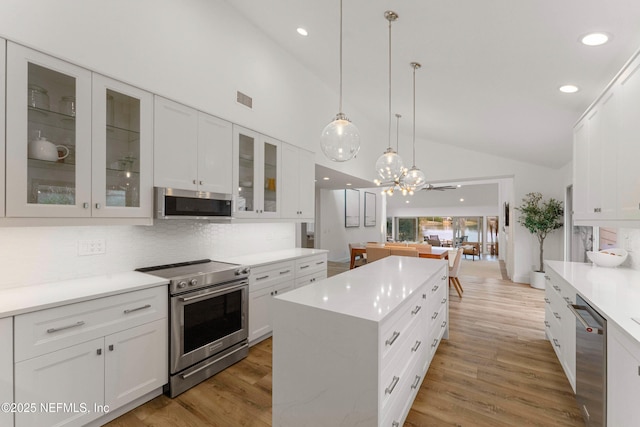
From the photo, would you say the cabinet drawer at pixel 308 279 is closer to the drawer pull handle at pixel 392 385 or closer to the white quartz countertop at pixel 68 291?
the white quartz countertop at pixel 68 291

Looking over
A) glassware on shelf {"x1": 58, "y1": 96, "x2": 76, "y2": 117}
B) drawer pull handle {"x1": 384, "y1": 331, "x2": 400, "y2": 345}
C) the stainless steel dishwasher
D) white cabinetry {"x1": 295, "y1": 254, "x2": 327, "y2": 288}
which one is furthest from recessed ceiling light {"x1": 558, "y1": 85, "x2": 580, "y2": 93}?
glassware on shelf {"x1": 58, "y1": 96, "x2": 76, "y2": 117}

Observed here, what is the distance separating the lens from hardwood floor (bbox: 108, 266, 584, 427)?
80.0 inches

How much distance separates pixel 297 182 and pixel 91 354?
2867mm

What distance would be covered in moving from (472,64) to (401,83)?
1040 millimetres

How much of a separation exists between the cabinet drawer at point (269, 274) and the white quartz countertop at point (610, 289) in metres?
2.65

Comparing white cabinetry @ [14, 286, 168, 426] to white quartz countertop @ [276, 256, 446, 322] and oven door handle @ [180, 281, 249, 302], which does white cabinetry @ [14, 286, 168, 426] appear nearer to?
oven door handle @ [180, 281, 249, 302]

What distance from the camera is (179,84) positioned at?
2.71 metres

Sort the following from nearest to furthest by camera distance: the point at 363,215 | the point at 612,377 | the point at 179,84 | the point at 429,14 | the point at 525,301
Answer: the point at 612,377 → the point at 429,14 → the point at 179,84 → the point at 525,301 → the point at 363,215

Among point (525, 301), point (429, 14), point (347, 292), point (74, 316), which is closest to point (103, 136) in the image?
point (74, 316)

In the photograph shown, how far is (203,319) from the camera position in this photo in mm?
2512

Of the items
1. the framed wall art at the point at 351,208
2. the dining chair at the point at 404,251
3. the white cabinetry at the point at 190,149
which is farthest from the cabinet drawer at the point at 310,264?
the framed wall art at the point at 351,208

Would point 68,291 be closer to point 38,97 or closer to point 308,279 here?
point 38,97

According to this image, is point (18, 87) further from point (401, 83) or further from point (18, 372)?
point (401, 83)

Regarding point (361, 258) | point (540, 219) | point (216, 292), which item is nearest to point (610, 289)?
point (216, 292)
